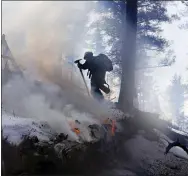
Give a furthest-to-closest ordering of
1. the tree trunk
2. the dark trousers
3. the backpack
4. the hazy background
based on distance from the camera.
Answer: the tree trunk, the dark trousers, the backpack, the hazy background

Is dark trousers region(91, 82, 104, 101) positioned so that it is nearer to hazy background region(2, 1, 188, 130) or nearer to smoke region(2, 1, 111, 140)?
smoke region(2, 1, 111, 140)

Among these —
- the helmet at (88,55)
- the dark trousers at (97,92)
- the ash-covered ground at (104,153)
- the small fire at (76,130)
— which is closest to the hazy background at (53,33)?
the helmet at (88,55)

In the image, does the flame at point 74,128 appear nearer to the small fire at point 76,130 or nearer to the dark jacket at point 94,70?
the small fire at point 76,130

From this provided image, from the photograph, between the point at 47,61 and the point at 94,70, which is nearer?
the point at 94,70

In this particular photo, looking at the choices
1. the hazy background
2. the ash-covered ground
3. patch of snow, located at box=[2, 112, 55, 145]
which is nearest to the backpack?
the hazy background

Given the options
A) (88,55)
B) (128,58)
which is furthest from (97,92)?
(128,58)

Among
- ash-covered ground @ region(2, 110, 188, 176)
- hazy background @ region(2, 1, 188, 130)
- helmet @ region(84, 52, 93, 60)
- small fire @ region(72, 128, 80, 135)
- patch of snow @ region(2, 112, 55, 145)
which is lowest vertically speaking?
ash-covered ground @ region(2, 110, 188, 176)

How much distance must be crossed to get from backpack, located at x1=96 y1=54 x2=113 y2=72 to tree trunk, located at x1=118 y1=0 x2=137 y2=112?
24.5 inches

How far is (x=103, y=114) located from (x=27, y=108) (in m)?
2.07

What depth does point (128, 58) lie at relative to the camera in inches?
359

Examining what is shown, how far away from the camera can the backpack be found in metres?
8.21

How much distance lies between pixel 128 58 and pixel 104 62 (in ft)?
3.59

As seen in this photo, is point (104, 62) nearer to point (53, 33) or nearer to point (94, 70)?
point (94, 70)

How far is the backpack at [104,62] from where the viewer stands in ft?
26.9
